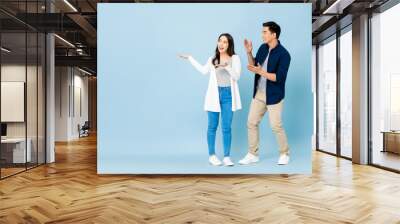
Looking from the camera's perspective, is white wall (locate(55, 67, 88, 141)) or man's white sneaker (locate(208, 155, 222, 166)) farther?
white wall (locate(55, 67, 88, 141))

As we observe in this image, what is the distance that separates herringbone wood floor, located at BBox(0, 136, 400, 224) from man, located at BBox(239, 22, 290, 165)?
576mm

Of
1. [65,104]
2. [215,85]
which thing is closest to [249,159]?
[215,85]

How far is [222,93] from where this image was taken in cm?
620

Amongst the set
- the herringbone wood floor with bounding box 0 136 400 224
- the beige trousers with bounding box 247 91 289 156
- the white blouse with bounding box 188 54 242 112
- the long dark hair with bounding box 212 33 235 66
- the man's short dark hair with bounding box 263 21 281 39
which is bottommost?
the herringbone wood floor with bounding box 0 136 400 224

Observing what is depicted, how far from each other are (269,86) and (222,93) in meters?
0.73

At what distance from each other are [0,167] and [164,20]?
11.6 ft

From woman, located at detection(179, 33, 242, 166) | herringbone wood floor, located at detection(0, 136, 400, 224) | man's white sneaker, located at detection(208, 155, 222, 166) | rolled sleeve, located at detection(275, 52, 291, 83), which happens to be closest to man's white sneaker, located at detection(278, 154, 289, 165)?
herringbone wood floor, located at detection(0, 136, 400, 224)

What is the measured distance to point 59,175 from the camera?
21.9 ft

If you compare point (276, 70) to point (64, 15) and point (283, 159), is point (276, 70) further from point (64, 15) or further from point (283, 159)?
point (64, 15)

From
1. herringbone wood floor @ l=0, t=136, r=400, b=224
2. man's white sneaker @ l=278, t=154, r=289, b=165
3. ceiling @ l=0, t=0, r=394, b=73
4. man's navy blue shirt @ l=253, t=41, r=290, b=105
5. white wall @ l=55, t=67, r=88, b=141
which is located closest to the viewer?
herringbone wood floor @ l=0, t=136, r=400, b=224

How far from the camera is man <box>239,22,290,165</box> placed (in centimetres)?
610

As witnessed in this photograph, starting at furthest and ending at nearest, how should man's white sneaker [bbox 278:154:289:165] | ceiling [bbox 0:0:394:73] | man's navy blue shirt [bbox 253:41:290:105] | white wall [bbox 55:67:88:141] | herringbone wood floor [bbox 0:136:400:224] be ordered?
1. white wall [bbox 55:67:88:141]
2. ceiling [bbox 0:0:394:73]
3. man's white sneaker [bbox 278:154:289:165]
4. man's navy blue shirt [bbox 253:41:290:105]
5. herringbone wood floor [bbox 0:136:400:224]

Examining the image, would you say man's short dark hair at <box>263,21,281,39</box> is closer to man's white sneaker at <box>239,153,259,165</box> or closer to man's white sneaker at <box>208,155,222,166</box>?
man's white sneaker at <box>239,153,259,165</box>

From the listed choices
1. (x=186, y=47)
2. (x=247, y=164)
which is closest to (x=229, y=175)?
(x=247, y=164)
